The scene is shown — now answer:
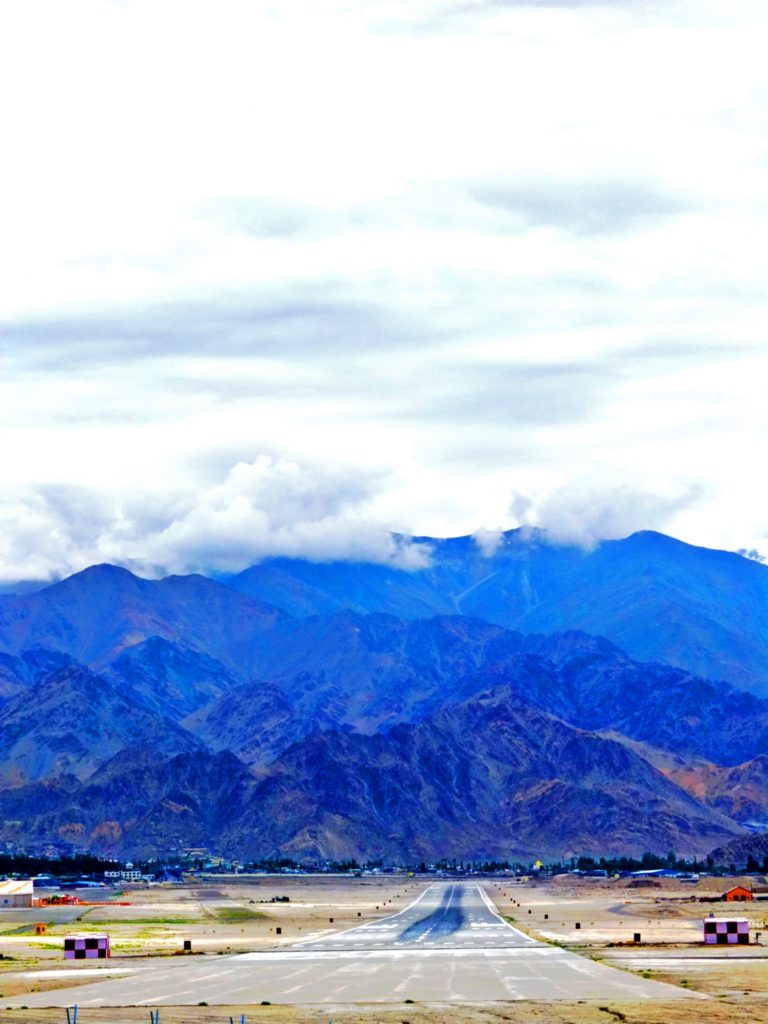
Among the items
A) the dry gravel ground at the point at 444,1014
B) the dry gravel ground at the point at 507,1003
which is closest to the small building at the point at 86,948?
the dry gravel ground at the point at 507,1003

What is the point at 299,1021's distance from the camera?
7800cm

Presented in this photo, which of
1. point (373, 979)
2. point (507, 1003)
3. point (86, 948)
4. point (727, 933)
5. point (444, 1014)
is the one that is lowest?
point (727, 933)

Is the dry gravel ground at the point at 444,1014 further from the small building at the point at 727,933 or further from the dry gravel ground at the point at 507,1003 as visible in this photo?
the small building at the point at 727,933

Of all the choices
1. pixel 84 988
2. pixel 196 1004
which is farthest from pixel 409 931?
pixel 196 1004

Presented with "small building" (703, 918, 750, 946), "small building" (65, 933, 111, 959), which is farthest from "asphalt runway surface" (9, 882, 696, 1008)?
"small building" (703, 918, 750, 946)

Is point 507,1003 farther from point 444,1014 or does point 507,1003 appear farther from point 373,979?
point 373,979

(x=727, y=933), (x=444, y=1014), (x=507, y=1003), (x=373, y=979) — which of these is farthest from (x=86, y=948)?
(x=444, y=1014)

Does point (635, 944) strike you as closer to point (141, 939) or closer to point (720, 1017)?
point (141, 939)

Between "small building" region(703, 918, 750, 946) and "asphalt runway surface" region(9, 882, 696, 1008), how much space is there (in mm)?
15713

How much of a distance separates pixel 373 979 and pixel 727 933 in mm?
54454

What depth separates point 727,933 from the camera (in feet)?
488

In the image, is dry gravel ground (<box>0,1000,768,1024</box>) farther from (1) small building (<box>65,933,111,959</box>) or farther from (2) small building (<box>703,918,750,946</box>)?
(2) small building (<box>703,918,750,946</box>)

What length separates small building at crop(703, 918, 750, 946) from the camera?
147750 millimetres

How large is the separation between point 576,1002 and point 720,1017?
9.84 metres
